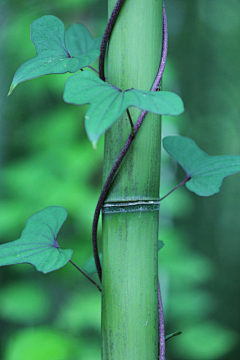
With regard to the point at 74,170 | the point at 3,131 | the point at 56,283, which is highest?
the point at 3,131

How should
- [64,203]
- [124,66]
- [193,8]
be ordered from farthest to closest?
[193,8], [64,203], [124,66]

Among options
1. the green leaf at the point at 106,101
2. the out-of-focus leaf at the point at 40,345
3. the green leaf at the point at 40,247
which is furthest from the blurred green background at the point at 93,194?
the green leaf at the point at 106,101

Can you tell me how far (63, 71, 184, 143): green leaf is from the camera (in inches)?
7.5

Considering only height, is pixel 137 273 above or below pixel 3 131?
below

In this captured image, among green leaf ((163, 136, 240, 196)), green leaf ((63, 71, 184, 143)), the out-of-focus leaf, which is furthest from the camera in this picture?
the out-of-focus leaf

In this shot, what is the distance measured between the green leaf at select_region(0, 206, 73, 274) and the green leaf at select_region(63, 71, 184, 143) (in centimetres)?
13

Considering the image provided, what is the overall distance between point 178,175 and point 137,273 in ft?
2.17

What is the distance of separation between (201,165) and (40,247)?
0.61 feet

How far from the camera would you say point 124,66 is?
0.28 m

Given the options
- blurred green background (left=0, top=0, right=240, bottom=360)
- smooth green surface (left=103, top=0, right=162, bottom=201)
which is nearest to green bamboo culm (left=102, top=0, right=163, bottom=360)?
smooth green surface (left=103, top=0, right=162, bottom=201)

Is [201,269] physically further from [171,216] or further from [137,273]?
[137,273]

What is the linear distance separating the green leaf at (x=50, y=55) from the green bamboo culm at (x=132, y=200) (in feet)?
0.11

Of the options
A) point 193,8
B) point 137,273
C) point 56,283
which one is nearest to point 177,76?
point 193,8

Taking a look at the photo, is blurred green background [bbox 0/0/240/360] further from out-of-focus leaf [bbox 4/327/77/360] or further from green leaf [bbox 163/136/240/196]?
green leaf [bbox 163/136/240/196]
